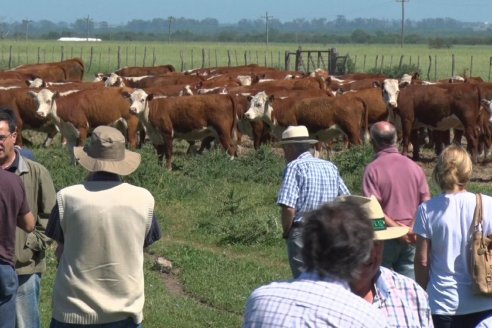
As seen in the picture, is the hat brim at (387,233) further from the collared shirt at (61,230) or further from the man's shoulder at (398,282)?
the collared shirt at (61,230)

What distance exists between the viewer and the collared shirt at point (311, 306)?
3.43m

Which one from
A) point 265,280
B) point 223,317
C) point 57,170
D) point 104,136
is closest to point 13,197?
point 104,136

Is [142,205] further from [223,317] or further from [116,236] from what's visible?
[223,317]

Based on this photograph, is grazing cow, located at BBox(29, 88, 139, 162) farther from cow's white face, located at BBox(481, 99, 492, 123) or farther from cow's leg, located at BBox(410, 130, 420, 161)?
cow's white face, located at BBox(481, 99, 492, 123)

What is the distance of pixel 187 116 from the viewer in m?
19.8

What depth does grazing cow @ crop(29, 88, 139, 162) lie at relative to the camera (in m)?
20.3

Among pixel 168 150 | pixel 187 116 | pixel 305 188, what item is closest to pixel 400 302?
pixel 305 188

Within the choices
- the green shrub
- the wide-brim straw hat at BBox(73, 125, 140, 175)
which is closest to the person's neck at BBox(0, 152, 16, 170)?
the wide-brim straw hat at BBox(73, 125, 140, 175)

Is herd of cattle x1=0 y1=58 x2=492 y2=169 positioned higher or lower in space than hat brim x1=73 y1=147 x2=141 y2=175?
lower

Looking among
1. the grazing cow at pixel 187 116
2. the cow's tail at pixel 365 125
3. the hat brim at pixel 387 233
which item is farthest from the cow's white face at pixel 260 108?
the hat brim at pixel 387 233

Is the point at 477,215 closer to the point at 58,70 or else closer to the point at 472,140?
the point at 472,140

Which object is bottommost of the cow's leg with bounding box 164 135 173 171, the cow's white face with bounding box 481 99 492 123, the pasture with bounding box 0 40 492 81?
the pasture with bounding box 0 40 492 81

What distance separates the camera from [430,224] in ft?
18.7

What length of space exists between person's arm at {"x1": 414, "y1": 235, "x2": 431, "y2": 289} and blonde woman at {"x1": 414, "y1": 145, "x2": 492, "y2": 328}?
0.02m
